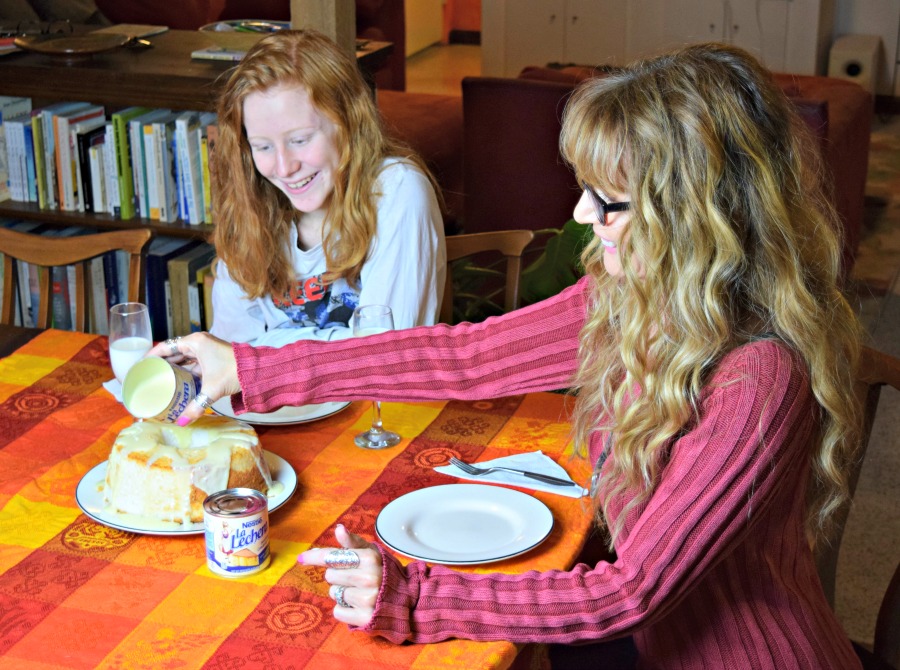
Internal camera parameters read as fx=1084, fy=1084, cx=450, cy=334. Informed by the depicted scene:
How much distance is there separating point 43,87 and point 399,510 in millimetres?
1960

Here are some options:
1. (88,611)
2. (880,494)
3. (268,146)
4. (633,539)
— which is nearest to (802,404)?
(633,539)

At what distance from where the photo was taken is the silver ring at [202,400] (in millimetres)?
1377

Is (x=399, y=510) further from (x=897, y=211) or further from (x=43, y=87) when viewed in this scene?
(x=897, y=211)

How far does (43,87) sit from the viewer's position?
2799 mm

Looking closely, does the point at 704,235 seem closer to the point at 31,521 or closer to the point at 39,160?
the point at 31,521

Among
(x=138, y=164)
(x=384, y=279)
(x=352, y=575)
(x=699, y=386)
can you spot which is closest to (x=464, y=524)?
(x=352, y=575)

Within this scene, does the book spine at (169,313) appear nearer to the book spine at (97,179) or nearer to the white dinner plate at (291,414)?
the book spine at (97,179)

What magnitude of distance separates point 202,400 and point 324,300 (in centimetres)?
69

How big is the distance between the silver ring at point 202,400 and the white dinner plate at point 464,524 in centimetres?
27

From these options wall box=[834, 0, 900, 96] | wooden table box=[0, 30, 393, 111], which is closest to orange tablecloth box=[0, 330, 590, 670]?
wooden table box=[0, 30, 393, 111]

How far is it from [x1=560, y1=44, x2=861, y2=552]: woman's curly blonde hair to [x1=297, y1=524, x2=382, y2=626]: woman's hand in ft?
0.98

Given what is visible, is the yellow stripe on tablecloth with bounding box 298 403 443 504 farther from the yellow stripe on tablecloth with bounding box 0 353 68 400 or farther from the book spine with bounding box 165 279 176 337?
the book spine with bounding box 165 279 176 337

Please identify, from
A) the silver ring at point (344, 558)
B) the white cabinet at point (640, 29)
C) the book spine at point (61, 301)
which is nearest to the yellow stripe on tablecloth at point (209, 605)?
the silver ring at point (344, 558)

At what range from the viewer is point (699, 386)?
45.1 inches
